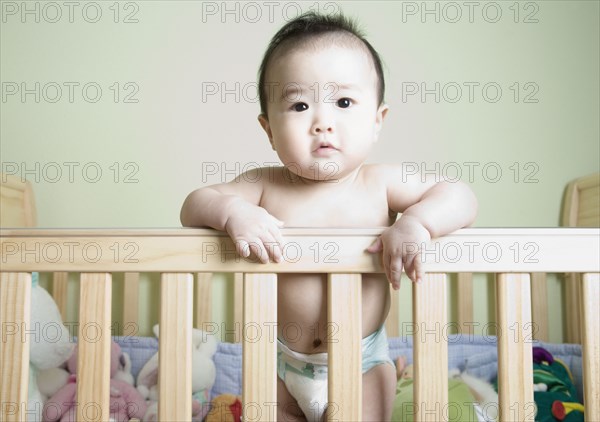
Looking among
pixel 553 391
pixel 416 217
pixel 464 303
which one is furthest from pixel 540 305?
pixel 416 217

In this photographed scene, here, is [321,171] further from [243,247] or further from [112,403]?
[112,403]

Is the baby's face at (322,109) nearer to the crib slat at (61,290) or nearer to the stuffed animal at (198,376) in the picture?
the stuffed animal at (198,376)

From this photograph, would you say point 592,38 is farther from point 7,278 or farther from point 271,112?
point 7,278

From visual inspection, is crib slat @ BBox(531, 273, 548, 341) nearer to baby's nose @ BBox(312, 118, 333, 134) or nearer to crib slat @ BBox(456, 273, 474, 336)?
crib slat @ BBox(456, 273, 474, 336)

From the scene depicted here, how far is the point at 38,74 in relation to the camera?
1866 mm

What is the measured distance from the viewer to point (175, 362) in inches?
28.4

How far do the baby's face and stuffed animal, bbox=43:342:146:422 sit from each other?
78 cm

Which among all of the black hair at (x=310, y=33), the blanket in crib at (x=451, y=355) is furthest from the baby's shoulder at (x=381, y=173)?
the blanket in crib at (x=451, y=355)

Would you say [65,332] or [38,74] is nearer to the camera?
[65,332]

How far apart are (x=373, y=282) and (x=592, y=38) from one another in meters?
1.32

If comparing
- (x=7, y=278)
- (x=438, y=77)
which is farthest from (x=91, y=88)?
(x=7, y=278)

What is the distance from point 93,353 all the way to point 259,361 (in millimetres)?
194

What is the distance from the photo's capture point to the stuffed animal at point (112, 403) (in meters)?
1.37

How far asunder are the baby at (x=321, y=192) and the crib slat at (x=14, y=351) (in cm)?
24
